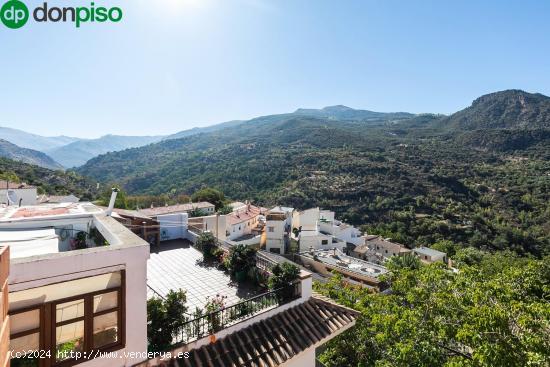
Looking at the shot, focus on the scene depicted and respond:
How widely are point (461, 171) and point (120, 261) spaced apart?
106 meters

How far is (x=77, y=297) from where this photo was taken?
13.6 ft

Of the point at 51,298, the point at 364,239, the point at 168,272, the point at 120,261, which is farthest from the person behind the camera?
the point at 364,239

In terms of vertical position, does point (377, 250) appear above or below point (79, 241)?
below

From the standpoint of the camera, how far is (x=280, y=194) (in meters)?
74.4

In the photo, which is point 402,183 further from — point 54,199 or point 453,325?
point 453,325

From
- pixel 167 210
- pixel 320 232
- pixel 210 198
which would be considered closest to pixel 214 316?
pixel 167 210

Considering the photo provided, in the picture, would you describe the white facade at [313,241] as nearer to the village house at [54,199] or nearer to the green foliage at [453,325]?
the green foliage at [453,325]

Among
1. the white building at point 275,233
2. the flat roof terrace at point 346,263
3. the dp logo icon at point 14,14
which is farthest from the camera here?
the white building at point 275,233

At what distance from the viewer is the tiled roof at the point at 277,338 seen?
225 inches

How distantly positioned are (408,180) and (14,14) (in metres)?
89.8

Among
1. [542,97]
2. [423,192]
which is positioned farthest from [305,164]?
[542,97]

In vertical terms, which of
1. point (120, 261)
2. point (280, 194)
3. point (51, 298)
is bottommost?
point (280, 194)

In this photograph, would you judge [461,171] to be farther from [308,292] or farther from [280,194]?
[308,292]

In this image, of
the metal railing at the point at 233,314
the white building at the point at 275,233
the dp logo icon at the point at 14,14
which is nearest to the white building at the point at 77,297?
the metal railing at the point at 233,314
